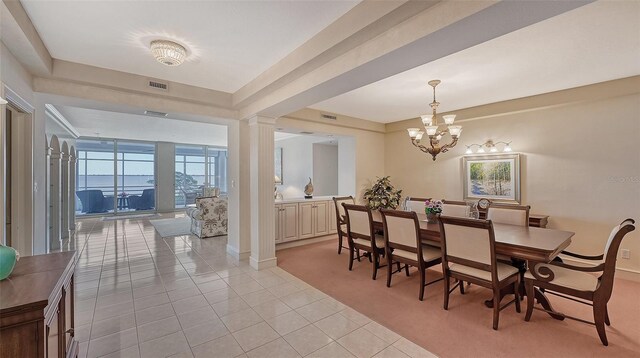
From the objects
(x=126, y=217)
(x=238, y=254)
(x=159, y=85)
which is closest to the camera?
(x=159, y=85)

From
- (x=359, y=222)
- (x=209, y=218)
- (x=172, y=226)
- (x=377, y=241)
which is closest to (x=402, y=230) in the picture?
(x=377, y=241)

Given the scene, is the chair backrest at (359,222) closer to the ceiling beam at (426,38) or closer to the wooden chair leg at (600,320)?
the ceiling beam at (426,38)

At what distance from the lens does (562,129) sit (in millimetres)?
3939

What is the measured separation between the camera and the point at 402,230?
3.14 m

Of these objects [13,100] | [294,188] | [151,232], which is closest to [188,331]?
[13,100]

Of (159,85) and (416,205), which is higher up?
(159,85)

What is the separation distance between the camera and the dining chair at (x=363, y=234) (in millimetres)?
3537

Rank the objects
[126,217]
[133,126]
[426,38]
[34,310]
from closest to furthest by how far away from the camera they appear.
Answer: [34,310] < [426,38] < [133,126] < [126,217]

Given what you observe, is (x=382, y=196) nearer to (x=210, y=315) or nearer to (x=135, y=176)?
(x=210, y=315)

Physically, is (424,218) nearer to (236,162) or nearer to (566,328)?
(566,328)

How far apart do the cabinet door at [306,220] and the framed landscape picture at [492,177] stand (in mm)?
2989

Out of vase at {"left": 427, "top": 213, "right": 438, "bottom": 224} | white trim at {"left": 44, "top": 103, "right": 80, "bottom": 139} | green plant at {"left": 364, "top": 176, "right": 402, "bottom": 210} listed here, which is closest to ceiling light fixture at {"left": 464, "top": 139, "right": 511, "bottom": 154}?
green plant at {"left": 364, "top": 176, "right": 402, "bottom": 210}

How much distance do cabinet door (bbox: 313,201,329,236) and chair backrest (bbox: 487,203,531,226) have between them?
9.70 feet

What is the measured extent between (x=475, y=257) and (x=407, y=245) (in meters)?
0.76
